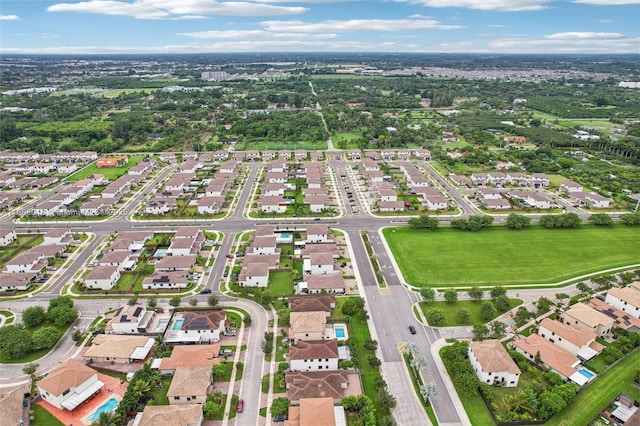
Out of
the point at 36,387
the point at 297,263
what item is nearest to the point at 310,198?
the point at 297,263

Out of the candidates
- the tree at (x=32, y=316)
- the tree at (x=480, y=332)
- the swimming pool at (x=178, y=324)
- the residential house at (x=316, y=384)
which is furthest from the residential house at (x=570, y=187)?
the tree at (x=32, y=316)

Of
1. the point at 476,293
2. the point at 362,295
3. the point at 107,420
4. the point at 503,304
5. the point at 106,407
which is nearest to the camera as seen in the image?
the point at 107,420

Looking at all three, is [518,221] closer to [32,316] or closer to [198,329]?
[198,329]

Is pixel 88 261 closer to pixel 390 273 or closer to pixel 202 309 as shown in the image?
pixel 202 309

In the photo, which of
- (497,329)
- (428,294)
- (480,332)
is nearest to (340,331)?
(428,294)

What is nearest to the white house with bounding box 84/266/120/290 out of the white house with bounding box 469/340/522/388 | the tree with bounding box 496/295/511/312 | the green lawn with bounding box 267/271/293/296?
the green lawn with bounding box 267/271/293/296

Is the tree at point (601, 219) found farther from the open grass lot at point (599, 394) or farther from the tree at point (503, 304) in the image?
the open grass lot at point (599, 394)
